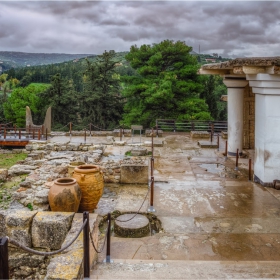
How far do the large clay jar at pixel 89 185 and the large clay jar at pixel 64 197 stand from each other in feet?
1.56

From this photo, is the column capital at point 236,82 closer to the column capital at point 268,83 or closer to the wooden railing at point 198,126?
the column capital at point 268,83

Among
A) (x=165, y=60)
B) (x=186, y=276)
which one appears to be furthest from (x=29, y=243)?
(x=165, y=60)

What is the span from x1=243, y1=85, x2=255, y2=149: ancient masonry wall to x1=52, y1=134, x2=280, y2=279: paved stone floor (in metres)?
3.75

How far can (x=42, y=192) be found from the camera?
6.40m

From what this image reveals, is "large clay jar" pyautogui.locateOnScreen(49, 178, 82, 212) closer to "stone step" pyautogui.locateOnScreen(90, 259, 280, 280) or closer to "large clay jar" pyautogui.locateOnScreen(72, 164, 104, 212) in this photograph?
"large clay jar" pyautogui.locateOnScreen(72, 164, 104, 212)

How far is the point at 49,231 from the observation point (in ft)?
15.7

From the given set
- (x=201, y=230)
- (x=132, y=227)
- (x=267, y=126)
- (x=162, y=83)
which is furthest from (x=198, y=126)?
(x=132, y=227)

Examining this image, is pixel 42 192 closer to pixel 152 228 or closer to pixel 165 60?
pixel 152 228

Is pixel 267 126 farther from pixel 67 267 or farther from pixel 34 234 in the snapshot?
pixel 67 267

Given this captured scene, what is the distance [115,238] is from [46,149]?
10624 millimetres

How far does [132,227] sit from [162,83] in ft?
60.9

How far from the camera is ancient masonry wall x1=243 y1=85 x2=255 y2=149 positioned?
1426 centimetres

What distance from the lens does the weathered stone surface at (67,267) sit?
3.70m

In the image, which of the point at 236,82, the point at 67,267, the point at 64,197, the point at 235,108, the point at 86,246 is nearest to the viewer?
the point at 67,267
